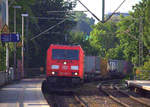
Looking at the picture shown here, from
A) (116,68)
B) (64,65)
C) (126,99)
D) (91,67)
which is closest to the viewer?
(126,99)

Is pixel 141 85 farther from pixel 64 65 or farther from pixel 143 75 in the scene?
pixel 143 75

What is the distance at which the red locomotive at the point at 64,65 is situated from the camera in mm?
26969

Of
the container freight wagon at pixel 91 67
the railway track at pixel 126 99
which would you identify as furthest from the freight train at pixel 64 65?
the container freight wagon at pixel 91 67

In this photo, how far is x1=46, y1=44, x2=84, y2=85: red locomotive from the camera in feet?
88.5

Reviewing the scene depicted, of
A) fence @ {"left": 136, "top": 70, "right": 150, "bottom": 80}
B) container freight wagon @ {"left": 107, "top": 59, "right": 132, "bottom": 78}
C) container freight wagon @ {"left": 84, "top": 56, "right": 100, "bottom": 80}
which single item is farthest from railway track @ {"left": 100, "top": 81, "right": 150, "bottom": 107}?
container freight wagon @ {"left": 107, "top": 59, "right": 132, "bottom": 78}

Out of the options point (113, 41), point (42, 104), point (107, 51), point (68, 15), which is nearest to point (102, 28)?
point (113, 41)

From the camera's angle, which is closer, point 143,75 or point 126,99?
point 126,99

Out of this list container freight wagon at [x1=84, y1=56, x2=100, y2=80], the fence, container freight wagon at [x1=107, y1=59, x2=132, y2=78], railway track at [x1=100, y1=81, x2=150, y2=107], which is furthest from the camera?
container freight wagon at [x1=107, y1=59, x2=132, y2=78]

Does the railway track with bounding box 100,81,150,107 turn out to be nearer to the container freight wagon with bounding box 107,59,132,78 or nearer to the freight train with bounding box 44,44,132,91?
the freight train with bounding box 44,44,132,91

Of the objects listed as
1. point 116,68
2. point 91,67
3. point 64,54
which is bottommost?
point 116,68

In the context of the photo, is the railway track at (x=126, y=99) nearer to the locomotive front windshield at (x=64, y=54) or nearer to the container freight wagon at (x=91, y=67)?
the locomotive front windshield at (x=64, y=54)

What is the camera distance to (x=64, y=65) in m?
27.1

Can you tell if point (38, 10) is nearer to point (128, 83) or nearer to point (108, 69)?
point (108, 69)

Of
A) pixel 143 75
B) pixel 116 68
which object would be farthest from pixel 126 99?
pixel 116 68
